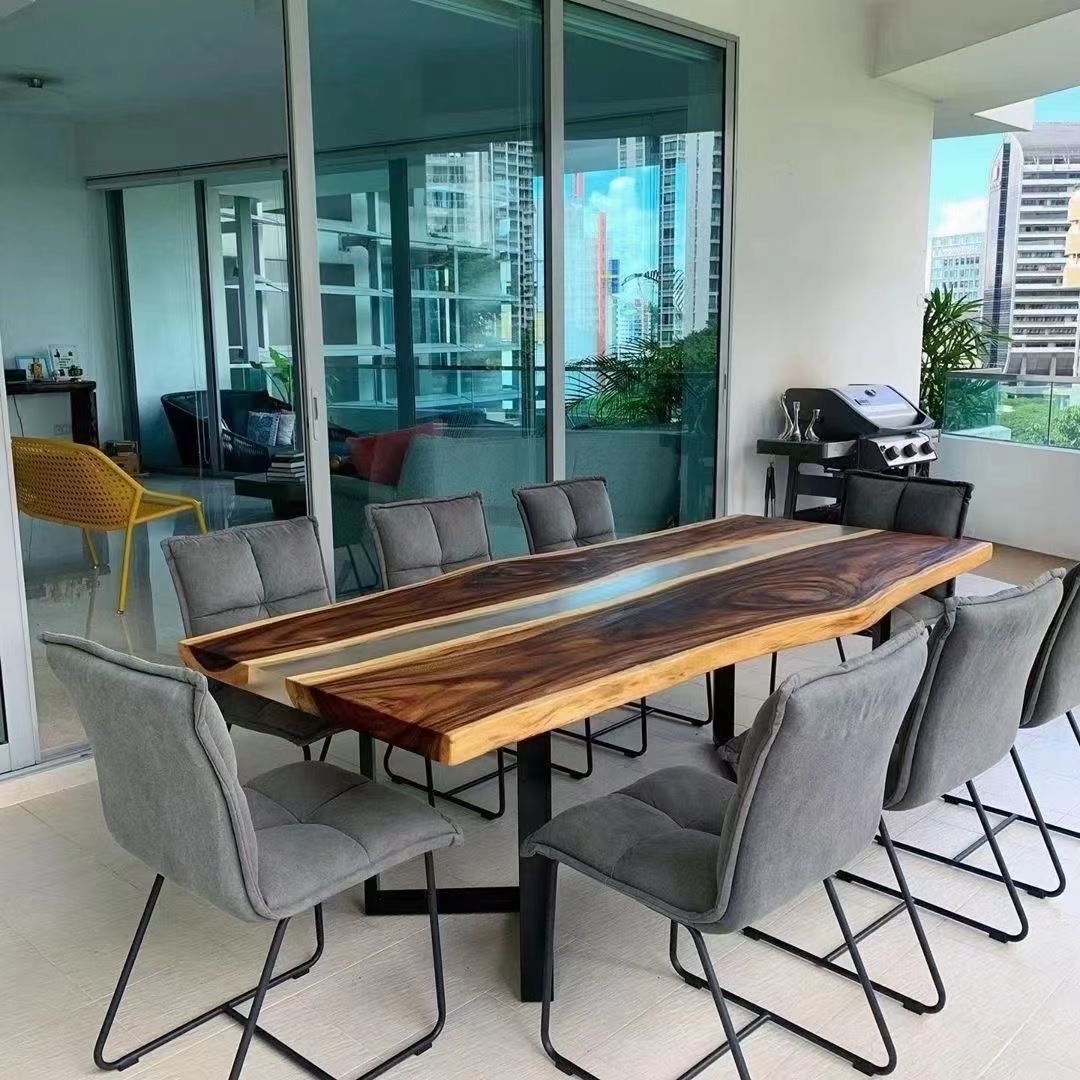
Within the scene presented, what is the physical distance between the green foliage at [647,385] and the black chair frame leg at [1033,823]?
2572 millimetres

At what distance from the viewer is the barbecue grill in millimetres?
5773

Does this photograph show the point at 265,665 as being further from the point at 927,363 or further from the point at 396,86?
the point at 927,363

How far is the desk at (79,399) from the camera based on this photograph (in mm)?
3535

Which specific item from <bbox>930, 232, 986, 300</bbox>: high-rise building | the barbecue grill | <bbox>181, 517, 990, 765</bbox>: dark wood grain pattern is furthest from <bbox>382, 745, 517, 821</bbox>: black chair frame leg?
<bbox>930, 232, 986, 300</bbox>: high-rise building

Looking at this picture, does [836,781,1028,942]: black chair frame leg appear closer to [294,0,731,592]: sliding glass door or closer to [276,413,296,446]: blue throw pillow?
[294,0,731,592]: sliding glass door

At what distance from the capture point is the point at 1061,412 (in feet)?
22.9

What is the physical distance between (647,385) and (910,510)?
1.87 meters

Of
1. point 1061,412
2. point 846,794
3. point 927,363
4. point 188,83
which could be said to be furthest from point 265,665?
point 927,363

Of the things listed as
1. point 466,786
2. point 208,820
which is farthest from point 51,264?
point 208,820

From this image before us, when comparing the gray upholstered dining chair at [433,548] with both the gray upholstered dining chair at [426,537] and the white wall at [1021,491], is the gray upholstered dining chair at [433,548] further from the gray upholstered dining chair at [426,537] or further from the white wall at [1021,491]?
the white wall at [1021,491]

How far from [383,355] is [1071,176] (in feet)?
22.7

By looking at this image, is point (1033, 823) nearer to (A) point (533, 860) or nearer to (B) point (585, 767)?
(B) point (585, 767)

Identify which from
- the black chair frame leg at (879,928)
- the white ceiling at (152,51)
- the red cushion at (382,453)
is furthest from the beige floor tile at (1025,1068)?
the white ceiling at (152,51)

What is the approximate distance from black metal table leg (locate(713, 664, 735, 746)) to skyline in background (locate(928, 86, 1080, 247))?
7.21m
